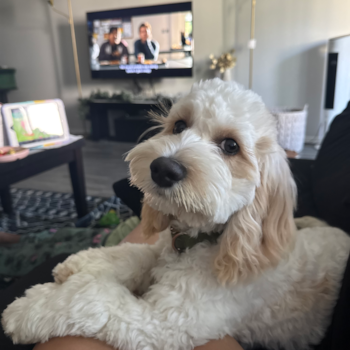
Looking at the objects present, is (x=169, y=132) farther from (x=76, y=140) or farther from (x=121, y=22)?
(x=121, y=22)

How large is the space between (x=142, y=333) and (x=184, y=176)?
14.7 inches

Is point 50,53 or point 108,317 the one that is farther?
point 50,53

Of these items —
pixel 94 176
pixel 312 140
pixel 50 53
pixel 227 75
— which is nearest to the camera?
pixel 94 176

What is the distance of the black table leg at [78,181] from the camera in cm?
242

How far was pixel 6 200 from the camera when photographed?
2.69 metres

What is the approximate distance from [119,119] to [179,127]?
430 cm

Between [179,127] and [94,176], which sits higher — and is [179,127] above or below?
above

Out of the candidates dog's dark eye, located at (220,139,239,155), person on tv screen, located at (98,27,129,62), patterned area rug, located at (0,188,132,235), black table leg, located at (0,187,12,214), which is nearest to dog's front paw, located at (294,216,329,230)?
dog's dark eye, located at (220,139,239,155)

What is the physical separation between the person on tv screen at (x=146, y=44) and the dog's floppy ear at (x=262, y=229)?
455 centimetres

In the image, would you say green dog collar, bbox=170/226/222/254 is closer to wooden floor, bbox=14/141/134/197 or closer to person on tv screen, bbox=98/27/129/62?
wooden floor, bbox=14/141/134/197

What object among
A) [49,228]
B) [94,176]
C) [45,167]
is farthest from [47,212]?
[94,176]

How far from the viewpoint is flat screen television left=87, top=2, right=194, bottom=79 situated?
4.64 m

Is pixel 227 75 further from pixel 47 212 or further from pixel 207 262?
pixel 207 262

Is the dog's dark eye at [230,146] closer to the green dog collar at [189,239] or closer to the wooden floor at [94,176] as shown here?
the green dog collar at [189,239]
